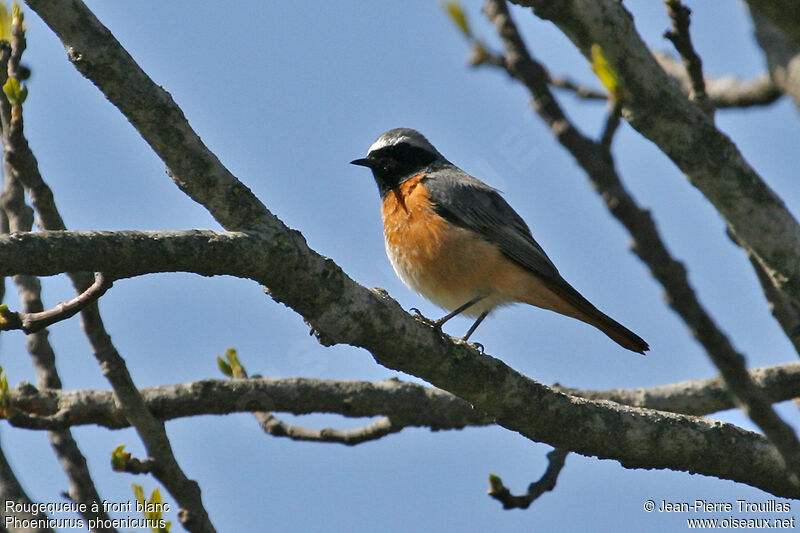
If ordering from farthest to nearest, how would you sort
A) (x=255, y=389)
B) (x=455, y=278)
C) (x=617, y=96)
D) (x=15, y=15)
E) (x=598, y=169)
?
(x=455, y=278) → (x=255, y=389) → (x=15, y=15) → (x=617, y=96) → (x=598, y=169)

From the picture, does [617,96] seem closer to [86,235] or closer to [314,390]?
[86,235]

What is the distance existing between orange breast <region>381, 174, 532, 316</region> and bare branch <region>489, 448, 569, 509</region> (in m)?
1.70

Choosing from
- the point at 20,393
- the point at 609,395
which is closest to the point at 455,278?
the point at 609,395

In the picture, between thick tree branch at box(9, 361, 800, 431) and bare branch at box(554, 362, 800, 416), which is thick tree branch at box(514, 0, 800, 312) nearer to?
thick tree branch at box(9, 361, 800, 431)

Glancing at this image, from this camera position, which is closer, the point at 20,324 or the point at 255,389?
the point at 20,324

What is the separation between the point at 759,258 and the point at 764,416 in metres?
1.99

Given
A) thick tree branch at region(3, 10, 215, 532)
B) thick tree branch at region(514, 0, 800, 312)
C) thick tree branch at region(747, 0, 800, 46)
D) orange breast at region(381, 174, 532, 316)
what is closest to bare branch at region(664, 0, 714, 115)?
thick tree branch at region(514, 0, 800, 312)

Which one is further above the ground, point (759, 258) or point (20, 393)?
point (20, 393)

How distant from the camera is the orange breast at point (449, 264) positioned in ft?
23.7

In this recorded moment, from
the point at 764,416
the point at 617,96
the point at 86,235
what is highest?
the point at 86,235

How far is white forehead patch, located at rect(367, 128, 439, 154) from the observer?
8625 millimetres

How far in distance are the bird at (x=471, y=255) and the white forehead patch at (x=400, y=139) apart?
71 cm

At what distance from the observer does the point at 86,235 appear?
11.5ft

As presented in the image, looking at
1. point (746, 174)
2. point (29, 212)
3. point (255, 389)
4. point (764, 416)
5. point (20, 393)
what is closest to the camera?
point (764, 416)
